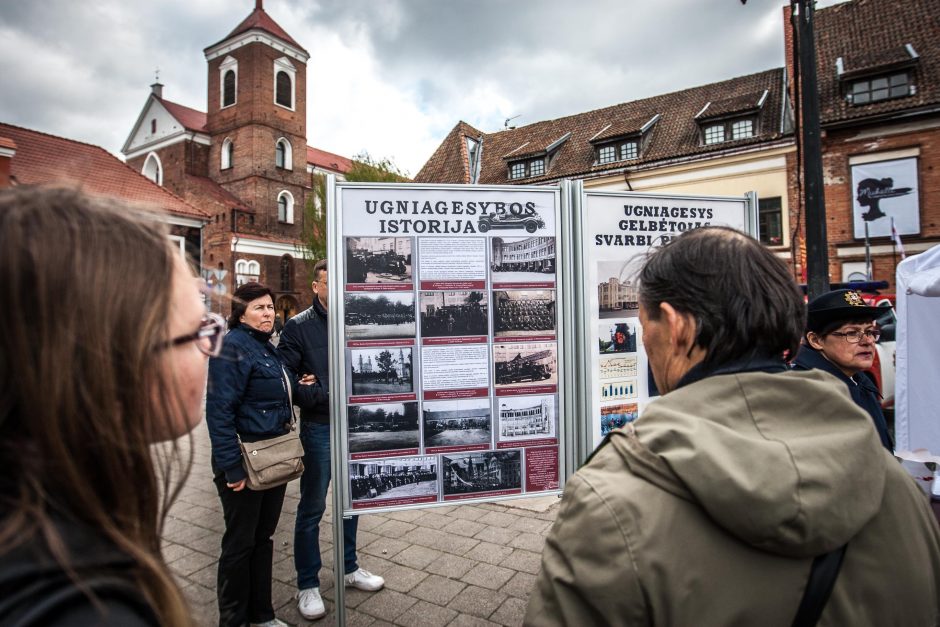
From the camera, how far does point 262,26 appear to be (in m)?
40.7

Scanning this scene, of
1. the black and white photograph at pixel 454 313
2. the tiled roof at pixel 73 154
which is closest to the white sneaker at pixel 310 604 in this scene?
the black and white photograph at pixel 454 313

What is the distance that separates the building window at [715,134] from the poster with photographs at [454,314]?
72.1 ft

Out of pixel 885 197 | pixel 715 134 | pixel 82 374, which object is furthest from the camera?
pixel 715 134

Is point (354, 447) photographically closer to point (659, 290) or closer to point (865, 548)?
point (659, 290)

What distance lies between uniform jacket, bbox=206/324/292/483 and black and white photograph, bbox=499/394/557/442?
1314mm

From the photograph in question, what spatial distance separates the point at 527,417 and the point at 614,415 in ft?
1.96

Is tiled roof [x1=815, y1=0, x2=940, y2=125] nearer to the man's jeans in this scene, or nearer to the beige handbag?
the man's jeans

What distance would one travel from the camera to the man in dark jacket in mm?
3580

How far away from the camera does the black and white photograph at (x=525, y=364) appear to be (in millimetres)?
3285

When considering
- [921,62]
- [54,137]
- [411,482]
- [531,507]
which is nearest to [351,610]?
[411,482]

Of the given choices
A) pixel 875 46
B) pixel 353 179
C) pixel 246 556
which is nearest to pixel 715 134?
pixel 875 46

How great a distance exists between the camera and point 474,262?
3.22m

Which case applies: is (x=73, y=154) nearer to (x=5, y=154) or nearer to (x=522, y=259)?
(x=5, y=154)

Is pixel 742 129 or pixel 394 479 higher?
pixel 742 129
